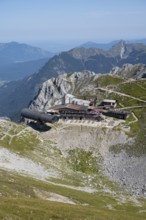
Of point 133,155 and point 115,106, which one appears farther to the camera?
point 115,106

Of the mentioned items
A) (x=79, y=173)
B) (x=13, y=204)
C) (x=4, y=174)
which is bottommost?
(x=79, y=173)

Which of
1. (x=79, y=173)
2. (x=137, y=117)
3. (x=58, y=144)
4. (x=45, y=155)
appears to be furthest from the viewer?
(x=137, y=117)

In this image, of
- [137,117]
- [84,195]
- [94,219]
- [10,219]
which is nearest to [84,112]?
[137,117]

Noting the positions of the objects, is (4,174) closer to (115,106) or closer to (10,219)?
(10,219)

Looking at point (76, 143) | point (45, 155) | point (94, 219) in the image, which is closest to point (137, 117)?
point (76, 143)

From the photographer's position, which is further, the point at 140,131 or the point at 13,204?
the point at 140,131

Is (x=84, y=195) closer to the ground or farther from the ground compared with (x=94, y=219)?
closer to the ground

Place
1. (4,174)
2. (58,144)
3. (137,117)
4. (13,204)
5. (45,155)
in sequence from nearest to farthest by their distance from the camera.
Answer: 1. (13,204)
2. (4,174)
3. (45,155)
4. (58,144)
5. (137,117)

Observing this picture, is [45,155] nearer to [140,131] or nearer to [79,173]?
[79,173]

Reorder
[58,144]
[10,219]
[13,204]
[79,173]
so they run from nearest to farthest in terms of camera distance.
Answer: [10,219] → [13,204] → [79,173] → [58,144]
